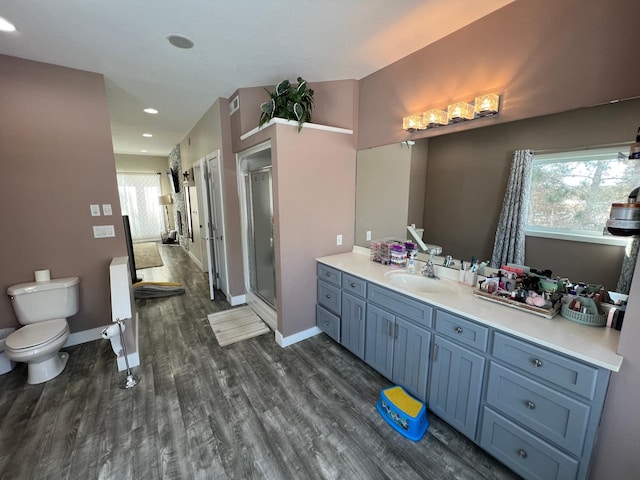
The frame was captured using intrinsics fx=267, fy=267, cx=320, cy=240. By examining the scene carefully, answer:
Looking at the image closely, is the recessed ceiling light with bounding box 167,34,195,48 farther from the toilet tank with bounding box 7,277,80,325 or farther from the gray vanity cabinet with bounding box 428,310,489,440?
the gray vanity cabinet with bounding box 428,310,489,440

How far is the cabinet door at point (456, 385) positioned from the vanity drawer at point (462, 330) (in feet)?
0.16

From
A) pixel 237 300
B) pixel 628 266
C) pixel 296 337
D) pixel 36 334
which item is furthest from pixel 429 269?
pixel 36 334

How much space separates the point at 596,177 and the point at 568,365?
101cm

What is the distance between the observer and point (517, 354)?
4.34 ft

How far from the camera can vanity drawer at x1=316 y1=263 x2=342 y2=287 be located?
2470 millimetres

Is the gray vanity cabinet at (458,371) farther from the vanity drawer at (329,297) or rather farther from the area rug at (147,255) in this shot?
the area rug at (147,255)

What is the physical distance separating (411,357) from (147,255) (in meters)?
6.86

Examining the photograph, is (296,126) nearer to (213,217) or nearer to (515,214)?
(515,214)

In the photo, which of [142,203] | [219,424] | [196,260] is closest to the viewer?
[219,424]

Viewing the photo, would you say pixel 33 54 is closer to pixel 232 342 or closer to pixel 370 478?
pixel 232 342

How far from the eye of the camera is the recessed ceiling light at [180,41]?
6.55 ft

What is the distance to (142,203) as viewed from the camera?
816cm

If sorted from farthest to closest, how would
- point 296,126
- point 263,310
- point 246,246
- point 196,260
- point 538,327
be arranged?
point 196,260
point 246,246
point 263,310
point 296,126
point 538,327

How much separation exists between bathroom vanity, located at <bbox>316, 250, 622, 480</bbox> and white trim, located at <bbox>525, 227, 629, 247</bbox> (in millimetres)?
456
